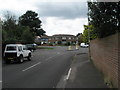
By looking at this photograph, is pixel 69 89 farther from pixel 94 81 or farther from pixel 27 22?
pixel 27 22

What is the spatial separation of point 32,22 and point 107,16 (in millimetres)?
68448

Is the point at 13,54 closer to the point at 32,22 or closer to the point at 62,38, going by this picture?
the point at 32,22

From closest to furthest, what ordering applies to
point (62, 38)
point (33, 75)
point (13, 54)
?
point (33, 75)
point (13, 54)
point (62, 38)

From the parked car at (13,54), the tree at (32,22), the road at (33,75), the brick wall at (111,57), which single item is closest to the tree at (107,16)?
the brick wall at (111,57)

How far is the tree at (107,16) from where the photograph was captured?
33.7 feet

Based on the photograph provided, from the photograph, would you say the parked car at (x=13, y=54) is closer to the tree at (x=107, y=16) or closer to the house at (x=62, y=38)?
the tree at (x=107, y=16)

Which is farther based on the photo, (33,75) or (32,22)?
(32,22)

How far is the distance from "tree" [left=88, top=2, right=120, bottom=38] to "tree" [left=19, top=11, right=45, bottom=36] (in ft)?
219

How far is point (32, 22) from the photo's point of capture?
77.5 m

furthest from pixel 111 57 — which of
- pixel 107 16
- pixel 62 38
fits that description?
pixel 62 38

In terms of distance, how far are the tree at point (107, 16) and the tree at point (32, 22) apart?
66690 millimetres

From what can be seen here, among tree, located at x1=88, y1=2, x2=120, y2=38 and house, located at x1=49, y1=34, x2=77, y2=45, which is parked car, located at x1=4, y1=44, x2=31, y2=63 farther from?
house, located at x1=49, y1=34, x2=77, y2=45

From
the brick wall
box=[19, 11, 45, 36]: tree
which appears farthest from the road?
box=[19, 11, 45, 36]: tree

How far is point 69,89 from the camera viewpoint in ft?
27.5
